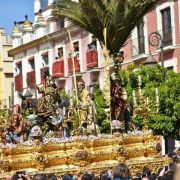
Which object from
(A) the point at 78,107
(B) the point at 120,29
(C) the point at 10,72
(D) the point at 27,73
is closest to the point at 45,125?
(A) the point at 78,107

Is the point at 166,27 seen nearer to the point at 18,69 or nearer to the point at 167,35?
the point at 167,35

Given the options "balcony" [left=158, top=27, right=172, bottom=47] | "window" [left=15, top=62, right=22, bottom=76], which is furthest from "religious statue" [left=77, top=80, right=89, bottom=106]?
"window" [left=15, top=62, right=22, bottom=76]

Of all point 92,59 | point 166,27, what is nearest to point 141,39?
point 166,27

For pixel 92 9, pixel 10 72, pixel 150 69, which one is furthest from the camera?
pixel 10 72

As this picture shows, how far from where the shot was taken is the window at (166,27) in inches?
1183

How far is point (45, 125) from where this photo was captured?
1455cm

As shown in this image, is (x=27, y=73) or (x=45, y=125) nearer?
(x=45, y=125)

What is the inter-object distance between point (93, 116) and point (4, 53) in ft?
114

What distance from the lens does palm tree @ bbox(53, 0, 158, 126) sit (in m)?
14.5

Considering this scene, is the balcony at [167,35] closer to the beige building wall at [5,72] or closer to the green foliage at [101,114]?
the green foliage at [101,114]

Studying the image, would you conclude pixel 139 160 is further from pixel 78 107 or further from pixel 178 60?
Result: pixel 178 60

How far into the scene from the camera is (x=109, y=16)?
14.5 m

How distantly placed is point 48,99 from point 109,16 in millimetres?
2465

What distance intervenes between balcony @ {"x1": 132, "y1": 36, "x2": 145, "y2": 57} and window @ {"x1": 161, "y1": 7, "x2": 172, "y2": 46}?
5.59 feet
